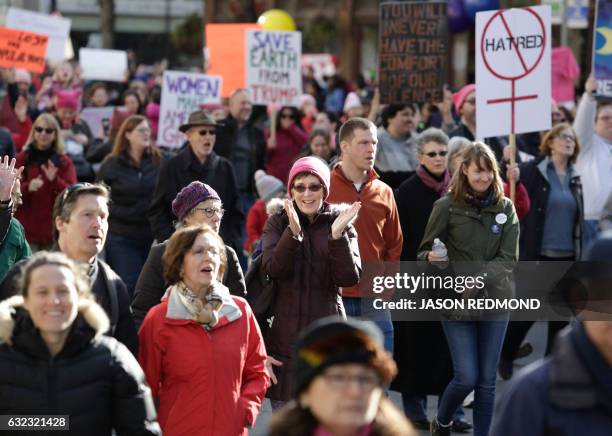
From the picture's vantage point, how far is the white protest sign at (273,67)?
15633 mm

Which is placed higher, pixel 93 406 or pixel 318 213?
pixel 318 213

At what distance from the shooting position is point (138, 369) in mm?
4801

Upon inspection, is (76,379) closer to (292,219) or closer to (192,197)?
(292,219)

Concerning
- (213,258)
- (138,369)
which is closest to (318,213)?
(213,258)

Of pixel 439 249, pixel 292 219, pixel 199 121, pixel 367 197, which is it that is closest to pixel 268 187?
pixel 199 121

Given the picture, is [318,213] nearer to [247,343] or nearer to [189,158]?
[247,343]

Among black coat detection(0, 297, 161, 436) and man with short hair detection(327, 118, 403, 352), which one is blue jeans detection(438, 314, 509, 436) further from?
black coat detection(0, 297, 161, 436)

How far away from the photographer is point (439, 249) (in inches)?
324

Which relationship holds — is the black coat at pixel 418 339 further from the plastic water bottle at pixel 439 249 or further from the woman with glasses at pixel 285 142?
the woman with glasses at pixel 285 142

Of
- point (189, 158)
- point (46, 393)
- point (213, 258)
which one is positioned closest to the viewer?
point (46, 393)

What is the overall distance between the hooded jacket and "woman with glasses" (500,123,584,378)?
3.44 meters

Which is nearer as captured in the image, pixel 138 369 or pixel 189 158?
pixel 138 369

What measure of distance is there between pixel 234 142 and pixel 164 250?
7.29 metres

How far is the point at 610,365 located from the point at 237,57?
1365 centimetres
